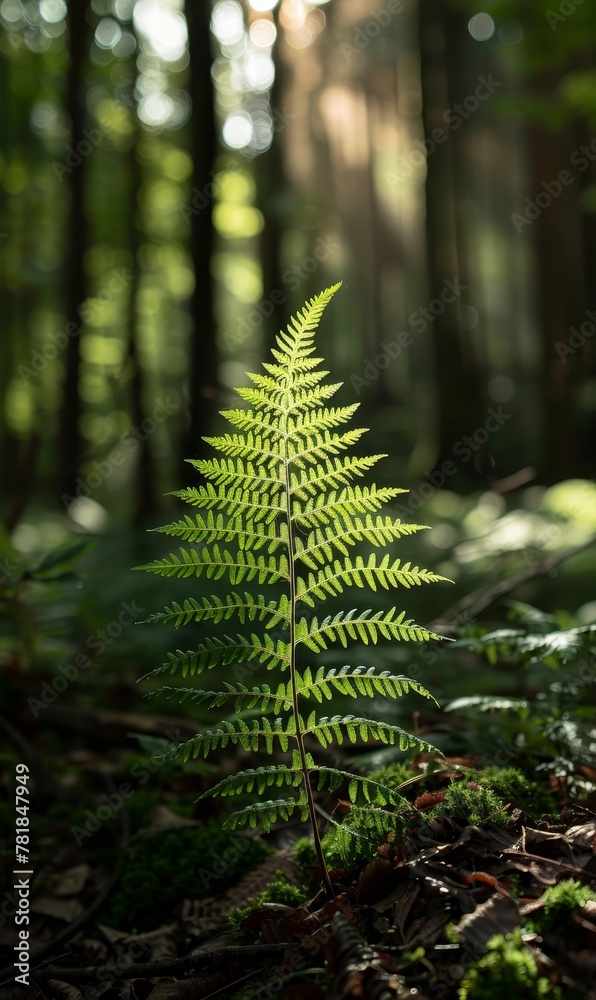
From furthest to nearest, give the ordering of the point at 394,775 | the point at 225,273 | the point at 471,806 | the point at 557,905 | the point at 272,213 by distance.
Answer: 1. the point at 225,273
2. the point at 272,213
3. the point at 394,775
4. the point at 471,806
5. the point at 557,905

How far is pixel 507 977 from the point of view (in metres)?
1.48

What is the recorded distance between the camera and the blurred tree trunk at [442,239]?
34.6 ft

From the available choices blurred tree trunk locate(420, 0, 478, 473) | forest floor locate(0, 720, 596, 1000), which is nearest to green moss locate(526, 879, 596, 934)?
forest floor locate(0, 720, 596, 1000)

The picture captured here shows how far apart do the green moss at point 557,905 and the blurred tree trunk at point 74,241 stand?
29.2 feet

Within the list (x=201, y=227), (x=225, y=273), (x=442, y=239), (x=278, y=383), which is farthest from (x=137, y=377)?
(x=225, y=273)

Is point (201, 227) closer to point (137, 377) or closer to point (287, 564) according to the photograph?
point (137, 377)

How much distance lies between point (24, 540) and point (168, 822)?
24.1 ft

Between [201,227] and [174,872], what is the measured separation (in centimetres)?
730

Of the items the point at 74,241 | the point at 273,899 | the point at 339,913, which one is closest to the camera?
the point at 339,913

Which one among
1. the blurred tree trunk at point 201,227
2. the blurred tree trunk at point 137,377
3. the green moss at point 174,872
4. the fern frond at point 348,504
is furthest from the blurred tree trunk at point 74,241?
the fern frond at point 348,504

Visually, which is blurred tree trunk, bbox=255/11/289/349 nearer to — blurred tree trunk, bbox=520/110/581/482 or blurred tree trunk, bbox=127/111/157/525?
blurred tree trunk, bbox=127/111/157/525

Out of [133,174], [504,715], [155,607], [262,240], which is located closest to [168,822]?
[504,715]

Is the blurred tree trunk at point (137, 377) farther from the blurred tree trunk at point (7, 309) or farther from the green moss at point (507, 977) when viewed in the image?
the green moss at point (507, 977)

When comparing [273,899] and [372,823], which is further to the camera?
[273,899]
